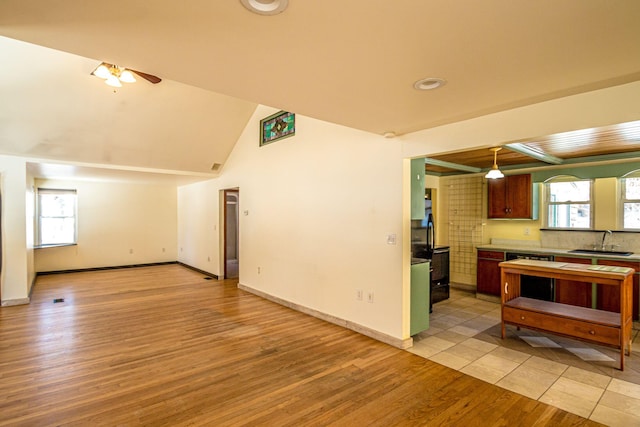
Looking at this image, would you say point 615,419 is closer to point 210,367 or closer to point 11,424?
point 210,367

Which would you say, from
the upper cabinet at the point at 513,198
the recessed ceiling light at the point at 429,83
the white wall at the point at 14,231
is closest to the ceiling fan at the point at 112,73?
the recessed ceiling light at the point at 429,83

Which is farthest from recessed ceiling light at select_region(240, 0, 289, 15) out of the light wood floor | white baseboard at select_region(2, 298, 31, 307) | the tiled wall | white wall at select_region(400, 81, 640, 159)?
white baseboard at select_region(2, 298, 31, 307)

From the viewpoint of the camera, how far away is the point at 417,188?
3801mm

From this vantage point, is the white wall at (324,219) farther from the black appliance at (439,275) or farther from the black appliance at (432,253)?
the black appliance at (439,275)

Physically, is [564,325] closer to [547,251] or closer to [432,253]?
[432,253]

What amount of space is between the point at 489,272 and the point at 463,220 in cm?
125

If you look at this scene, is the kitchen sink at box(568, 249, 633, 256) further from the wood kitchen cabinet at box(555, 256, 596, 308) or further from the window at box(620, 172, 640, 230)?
the window at box(620, 172, 640, 230)

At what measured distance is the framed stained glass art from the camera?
5148mm

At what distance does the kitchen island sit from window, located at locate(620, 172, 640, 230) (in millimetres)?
1678

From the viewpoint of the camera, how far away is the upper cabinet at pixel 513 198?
212 inches

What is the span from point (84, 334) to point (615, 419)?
5349mm

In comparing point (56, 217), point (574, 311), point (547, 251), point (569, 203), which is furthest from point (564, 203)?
point (56, 217)

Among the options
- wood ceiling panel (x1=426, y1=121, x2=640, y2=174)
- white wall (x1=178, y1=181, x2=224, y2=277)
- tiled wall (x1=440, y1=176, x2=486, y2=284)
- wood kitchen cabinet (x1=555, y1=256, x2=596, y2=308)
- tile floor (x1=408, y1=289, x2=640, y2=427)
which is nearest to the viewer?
tile floor (x1=408, y1=289, x2=640, y2=427)

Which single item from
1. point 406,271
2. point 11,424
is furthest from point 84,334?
point 406,271
